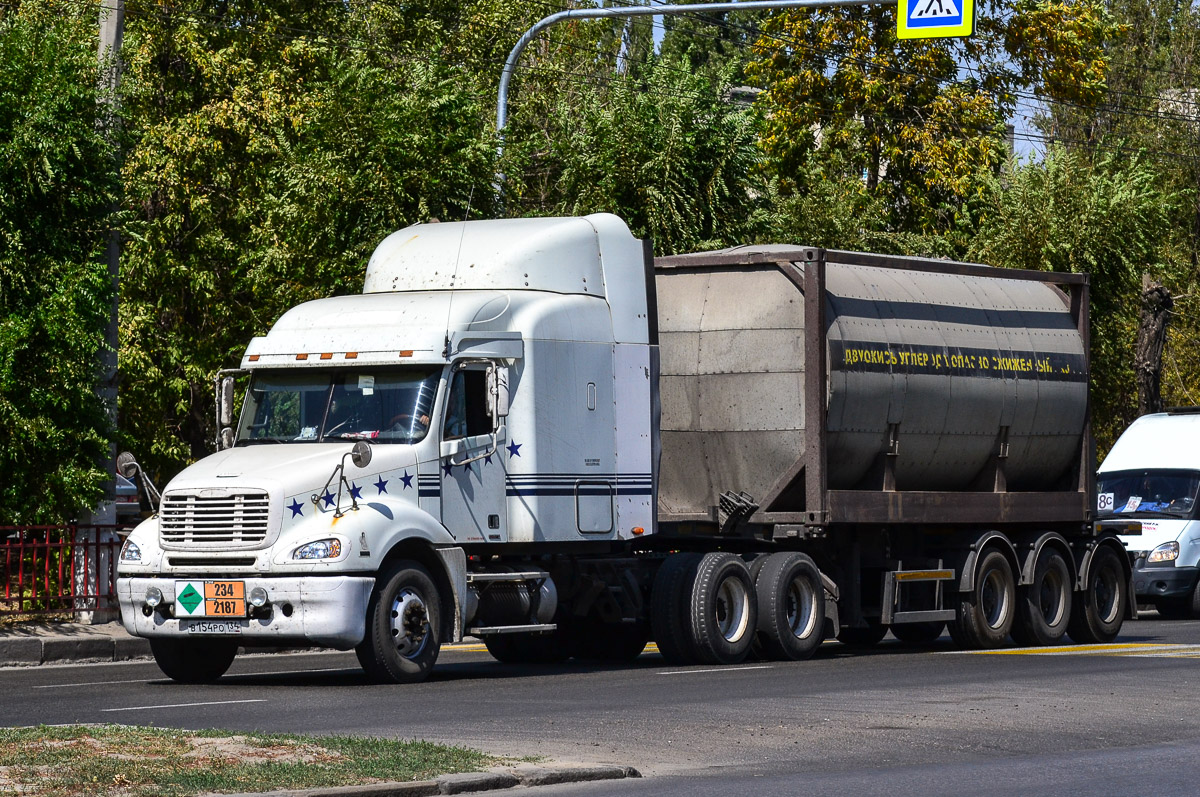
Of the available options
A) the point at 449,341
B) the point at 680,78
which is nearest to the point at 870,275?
the point at 449,341

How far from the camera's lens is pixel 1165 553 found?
25.2m

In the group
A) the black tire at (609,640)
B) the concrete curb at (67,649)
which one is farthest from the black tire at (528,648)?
the concrete curb at (67,649)

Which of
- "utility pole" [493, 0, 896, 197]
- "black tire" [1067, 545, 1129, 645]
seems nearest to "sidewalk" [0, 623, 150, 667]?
"utility pole" [493, 0, 896, 197]

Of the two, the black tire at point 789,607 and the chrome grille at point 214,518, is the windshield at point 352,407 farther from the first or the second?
the black tire at point 789,607

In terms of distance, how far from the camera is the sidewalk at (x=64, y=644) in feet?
56.7

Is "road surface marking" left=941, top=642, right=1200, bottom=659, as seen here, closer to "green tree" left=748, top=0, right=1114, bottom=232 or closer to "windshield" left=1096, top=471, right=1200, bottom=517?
"windshield" left=1096, top=471, right=1200, bottom=517

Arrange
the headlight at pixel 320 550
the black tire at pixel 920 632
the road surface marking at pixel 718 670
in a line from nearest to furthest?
the headlight at pixel 320 550
the road surface marking at pixel 718 670
the black tire at pixel 920 632

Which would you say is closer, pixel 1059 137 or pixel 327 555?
pixel 327 555

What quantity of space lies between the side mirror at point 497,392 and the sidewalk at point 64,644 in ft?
17.2

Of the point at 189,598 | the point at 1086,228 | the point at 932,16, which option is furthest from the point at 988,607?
the point at 1086,228

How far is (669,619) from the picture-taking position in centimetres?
1630

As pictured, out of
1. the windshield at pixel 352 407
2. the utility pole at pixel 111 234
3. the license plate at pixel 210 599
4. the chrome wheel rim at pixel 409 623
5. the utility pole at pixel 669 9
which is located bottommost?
the chrome wheel rim at pixel 409 623

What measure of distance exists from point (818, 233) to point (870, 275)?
1890 centimetres

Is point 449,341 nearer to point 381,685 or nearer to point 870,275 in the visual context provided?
point 381,685
